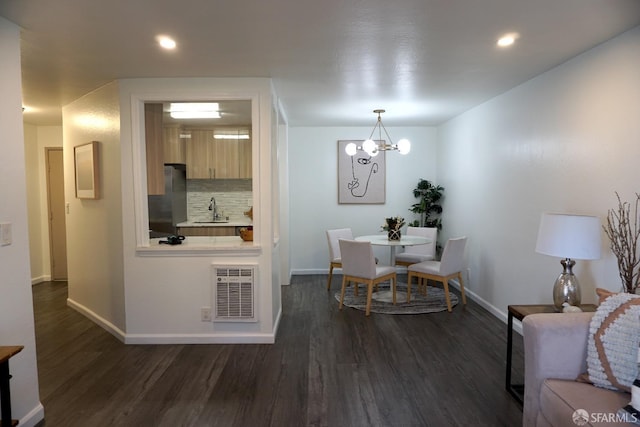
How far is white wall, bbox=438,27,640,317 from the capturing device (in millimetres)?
2586

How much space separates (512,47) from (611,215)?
4.33 ft

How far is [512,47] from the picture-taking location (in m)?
2.73

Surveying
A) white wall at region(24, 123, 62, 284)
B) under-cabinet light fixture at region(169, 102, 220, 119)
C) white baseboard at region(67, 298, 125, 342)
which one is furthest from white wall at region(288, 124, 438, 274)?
white wall at region(24, 123, 62, 284)

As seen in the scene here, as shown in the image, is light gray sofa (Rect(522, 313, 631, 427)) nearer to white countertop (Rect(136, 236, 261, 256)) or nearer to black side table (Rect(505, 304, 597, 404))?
black side table (Rect(505, 304, 597, 404))

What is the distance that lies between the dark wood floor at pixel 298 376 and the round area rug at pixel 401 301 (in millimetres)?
292

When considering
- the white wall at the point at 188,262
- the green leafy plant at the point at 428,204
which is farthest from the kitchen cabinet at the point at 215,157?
the green leafy plant at the point at 428,204

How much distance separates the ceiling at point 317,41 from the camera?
83.7 inches

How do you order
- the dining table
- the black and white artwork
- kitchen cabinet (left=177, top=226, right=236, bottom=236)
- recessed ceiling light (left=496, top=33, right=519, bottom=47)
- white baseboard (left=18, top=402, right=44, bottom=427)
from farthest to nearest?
1. the black and white artwork
2. kitchen cabinet (left=177, top=226, right=236, bottom=236)
3. the dining table
4. recessed ceiling light (left=496, top=33, right=519, bottom=47)
5. white baseboard (left=18, top=402, right=44, bottom=427)

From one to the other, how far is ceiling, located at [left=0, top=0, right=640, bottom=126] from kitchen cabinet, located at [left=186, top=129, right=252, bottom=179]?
199cm

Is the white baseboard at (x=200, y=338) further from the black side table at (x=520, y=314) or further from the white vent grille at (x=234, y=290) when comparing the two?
the black side table at (x=520, y=314)

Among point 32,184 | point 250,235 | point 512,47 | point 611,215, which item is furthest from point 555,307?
point 32,184

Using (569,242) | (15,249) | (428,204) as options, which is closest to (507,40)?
(569,242)

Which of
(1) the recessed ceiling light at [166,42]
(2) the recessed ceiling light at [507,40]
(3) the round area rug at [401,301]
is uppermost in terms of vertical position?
(2) the recessed ceiling light at [507,40]

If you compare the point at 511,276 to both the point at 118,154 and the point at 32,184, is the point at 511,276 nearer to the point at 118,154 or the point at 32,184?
the point at 118,154
